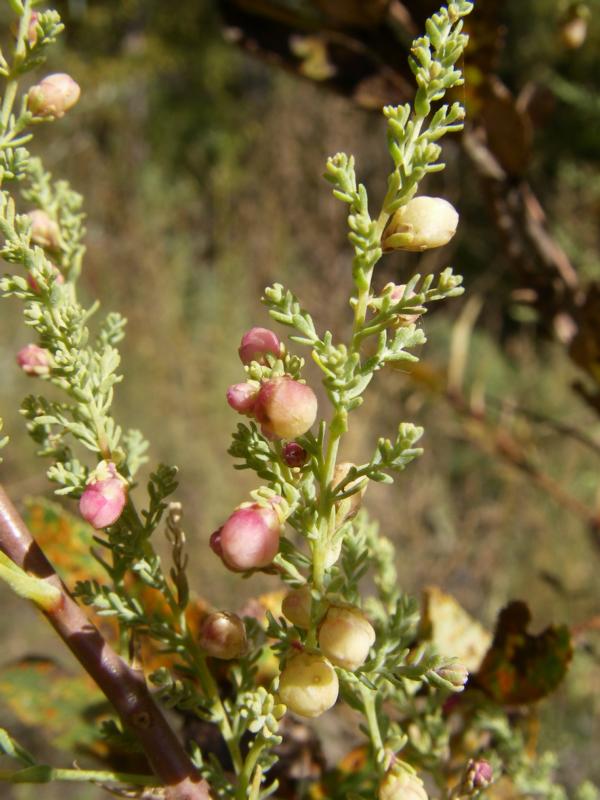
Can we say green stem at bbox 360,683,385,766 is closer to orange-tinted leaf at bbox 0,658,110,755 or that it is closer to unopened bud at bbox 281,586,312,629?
unopened bud at bbox 281,586,312,629

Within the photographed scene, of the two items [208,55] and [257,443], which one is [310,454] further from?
[208,55]

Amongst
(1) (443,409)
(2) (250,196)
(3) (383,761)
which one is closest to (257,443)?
(3) (383,761)

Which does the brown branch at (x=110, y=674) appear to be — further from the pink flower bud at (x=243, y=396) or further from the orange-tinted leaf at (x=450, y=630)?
the orange-tinted leaf at (x=450, y=630)

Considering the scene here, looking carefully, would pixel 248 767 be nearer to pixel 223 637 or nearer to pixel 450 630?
pixel 223 637

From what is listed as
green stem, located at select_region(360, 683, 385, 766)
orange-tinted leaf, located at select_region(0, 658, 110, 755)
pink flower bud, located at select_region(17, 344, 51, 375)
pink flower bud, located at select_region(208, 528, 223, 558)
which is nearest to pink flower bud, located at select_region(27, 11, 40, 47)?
pink flower bud, located at select_region(17, 344, 51, 375)

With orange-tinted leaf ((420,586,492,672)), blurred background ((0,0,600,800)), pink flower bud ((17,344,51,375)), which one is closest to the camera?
pink flower bud ((17,344,51,375))

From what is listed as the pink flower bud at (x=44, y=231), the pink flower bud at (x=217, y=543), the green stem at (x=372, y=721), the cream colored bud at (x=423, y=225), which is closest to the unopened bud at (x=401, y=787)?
the green stem at (x=372, y=721)
